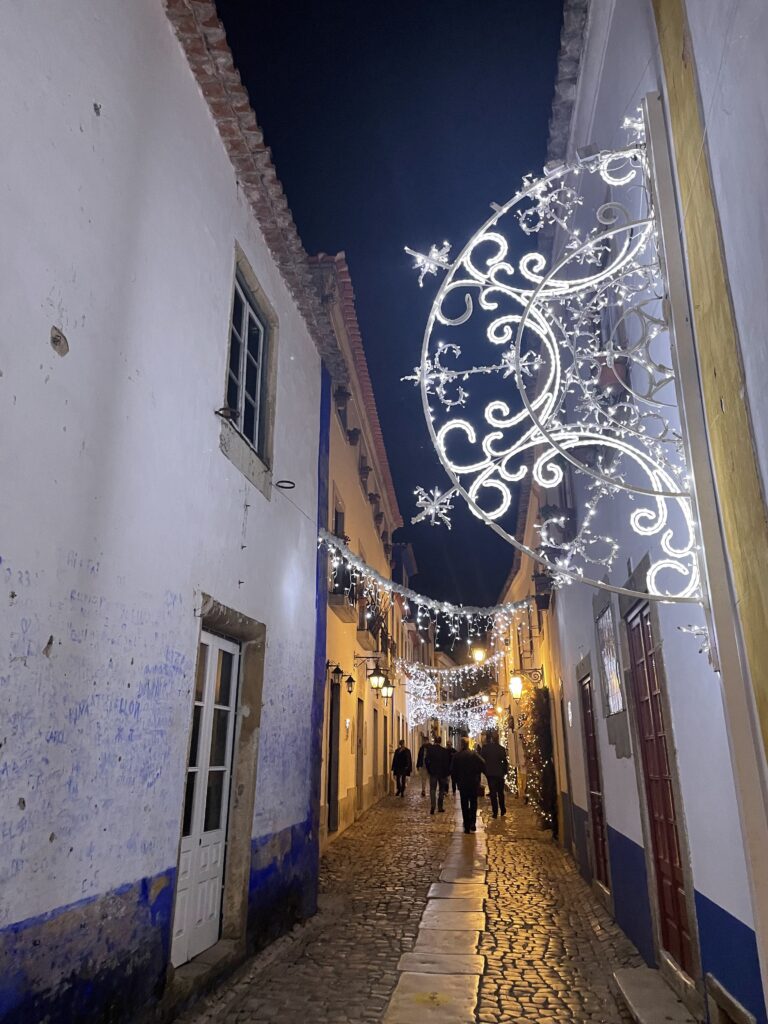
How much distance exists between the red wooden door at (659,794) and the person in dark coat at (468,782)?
7927mm

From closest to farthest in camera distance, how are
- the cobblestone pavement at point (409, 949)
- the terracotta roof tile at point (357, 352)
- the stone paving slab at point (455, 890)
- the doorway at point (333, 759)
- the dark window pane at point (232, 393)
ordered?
the cobblestone pavement at point (409, 949) → the dark window pane at point (232, 393) → the stone paving slab at point (455, 890) → the terracotta roof tile at point (357, 352) → the doorway at point (333, 759)

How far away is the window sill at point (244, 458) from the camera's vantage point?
556cm

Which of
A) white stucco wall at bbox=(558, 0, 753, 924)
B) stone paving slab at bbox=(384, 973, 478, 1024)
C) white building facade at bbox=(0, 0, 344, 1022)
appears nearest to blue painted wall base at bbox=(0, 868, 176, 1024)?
white building facade at bbox=(0, 0, 344, 1022)

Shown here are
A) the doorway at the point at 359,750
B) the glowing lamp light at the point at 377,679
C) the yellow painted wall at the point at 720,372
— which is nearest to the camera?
the yellow painted wall at the point at 720,372

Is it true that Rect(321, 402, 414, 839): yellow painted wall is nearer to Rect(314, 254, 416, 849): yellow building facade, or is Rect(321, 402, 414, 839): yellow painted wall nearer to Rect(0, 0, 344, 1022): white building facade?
Rect(314, 254, 416, 849): yellow building facade

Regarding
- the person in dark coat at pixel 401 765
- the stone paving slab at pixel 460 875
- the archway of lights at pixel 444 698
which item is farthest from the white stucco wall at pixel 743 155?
the archway of lights at pixel 444 698

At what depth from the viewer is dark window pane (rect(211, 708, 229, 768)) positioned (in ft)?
18.1

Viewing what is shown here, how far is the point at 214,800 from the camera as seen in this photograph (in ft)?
18.0

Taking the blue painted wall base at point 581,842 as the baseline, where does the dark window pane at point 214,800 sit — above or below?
above

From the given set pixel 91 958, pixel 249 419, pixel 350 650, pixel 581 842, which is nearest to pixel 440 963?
pixel 91 958

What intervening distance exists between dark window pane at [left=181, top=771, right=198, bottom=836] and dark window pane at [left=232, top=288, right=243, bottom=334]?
3724 mm

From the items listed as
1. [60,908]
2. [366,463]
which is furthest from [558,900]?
[366,463]

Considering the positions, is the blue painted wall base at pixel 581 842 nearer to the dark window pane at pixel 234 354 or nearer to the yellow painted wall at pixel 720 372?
the dark window pane at pixel 234 354

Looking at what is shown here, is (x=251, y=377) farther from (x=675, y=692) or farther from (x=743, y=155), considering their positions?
(x=743, y=155)
